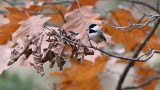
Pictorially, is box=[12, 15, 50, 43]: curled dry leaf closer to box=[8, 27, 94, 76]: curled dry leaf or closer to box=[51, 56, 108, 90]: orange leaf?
box=[8, 27, 94, 76]: curled dry leaf

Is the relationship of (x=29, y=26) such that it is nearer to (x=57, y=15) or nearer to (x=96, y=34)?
(x=96, y=34)

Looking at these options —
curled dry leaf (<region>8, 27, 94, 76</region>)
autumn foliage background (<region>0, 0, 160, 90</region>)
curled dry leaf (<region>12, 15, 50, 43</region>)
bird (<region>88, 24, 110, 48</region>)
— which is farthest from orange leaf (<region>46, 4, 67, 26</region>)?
curled dry leaf (<region>8, 27, 94, 76</region>)

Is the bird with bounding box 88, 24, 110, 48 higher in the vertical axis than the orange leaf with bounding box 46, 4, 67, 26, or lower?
lower

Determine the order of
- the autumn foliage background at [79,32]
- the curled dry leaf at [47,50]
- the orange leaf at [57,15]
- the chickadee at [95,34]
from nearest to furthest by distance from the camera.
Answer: the curled dry leaf at [47,50], the chickadee at [95,34], the autumn foliage background at [79,32], the orange leaf at [57,15]

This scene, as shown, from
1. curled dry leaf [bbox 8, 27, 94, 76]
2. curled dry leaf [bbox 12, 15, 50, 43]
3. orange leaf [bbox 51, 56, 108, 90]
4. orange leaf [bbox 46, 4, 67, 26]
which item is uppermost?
orange leaf [bbox 46, 4, 67, 26]

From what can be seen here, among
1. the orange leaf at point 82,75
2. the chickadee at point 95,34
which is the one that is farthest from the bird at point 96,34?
→ the orange leaf at point 82,75

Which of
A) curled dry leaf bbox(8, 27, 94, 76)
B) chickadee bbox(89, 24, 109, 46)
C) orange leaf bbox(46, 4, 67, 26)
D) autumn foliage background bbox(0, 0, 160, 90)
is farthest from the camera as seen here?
orange leaf bbox(46, 4, 67, 26)

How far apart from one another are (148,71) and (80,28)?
1009 millimetres

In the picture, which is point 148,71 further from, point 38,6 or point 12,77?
point 12,77

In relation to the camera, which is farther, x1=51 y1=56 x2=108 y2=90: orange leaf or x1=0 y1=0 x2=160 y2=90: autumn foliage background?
→ x1=51 y1=56 x2=108 y2=90: orange leaf

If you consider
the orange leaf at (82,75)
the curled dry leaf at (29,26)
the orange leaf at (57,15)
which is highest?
the orange leaf at (57,15)

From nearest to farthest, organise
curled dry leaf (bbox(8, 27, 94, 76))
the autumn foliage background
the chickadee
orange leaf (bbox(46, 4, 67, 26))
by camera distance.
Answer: curled dry leaf (bbox(8, 27, 94, 76)) → the chickadee → the autumn foliage background → orange leaf (bbox(46, 4, 67, 26))

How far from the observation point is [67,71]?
1700mm

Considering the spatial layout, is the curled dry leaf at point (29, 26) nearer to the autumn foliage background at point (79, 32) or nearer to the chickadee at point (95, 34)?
the autumn foliage background at point (79, 32)
